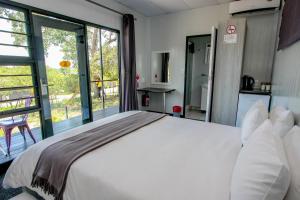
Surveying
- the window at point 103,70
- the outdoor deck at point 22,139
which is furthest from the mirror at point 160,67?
the outdoor deck at point 22,139

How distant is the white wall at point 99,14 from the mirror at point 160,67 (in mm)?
269

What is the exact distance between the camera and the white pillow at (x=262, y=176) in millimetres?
703

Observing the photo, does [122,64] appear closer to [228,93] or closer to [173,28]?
[173,28]

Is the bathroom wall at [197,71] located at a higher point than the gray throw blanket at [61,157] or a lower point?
higher

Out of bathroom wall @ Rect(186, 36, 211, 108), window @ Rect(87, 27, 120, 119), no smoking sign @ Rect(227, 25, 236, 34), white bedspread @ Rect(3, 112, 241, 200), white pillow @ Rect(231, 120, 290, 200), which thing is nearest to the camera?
white pillow @ Rect(231, 120, 290, 200)

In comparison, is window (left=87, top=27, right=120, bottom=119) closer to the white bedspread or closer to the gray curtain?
the gray curtain

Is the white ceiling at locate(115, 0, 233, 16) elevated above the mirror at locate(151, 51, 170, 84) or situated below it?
above

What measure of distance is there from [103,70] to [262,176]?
127 inches

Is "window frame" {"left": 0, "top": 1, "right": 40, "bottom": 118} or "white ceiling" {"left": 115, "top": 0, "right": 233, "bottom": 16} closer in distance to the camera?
"window frame" {"left": 0, "top": 1, "right": 40, "bottom": 118}

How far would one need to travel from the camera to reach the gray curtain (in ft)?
11.7

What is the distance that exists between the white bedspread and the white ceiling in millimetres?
2907

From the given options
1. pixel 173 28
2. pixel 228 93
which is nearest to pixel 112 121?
pixel 228 93

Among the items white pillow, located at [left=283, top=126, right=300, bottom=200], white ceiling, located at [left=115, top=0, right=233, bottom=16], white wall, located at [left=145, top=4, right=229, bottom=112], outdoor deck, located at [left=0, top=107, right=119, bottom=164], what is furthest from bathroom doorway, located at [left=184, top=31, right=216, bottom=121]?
white pillow, located at [left=283, top=126, right=300, bottom=200]

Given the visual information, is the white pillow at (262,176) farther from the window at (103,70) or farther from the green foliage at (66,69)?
the window at (103,70)
